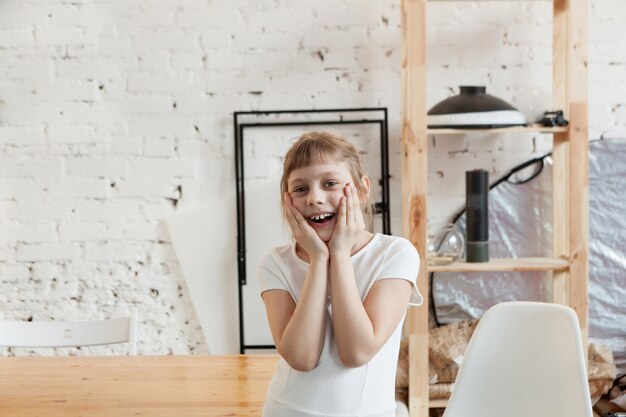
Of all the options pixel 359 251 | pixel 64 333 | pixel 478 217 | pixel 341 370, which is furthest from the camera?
pixel 478 217

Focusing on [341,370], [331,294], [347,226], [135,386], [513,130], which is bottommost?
[135,386]

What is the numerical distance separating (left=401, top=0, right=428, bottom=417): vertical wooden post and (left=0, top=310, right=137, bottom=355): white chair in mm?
982

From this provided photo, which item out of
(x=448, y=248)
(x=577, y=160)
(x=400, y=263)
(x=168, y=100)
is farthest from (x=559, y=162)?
(x=400, y=263)

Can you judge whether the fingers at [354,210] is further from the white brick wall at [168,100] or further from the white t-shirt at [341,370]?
the white brick wall at [168,100]

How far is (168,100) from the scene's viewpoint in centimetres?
333

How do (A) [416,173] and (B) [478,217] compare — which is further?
(B) [478,217]

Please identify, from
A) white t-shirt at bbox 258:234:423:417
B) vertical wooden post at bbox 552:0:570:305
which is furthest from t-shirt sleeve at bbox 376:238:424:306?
vertical wooden post at bbox 552:0:570:305

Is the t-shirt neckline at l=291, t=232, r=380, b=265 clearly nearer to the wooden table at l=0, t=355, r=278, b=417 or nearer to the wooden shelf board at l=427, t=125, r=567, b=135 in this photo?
the wooden table at l=0, t=355, r=278, b=417

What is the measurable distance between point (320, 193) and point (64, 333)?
4.36 feet

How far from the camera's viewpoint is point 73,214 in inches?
133

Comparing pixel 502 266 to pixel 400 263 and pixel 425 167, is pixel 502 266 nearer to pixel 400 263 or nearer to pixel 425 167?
pixel 425 167

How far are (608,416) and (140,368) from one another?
152 centimetres

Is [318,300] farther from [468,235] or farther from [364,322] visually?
[468,235]

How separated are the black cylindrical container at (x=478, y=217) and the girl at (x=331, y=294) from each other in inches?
59.0
